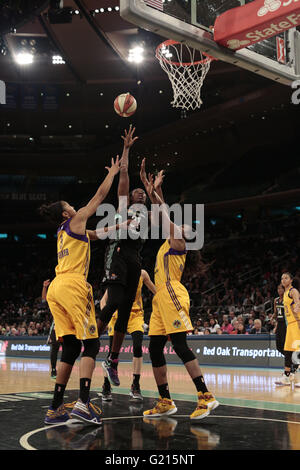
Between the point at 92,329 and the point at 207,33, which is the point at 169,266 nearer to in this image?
the point at 92,329

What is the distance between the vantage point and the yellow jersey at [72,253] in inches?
211

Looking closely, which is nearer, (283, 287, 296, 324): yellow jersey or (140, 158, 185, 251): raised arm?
(140, 158, 185, 251): raised arm

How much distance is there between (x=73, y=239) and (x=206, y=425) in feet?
7.35

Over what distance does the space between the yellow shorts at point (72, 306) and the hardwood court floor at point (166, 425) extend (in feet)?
2.98

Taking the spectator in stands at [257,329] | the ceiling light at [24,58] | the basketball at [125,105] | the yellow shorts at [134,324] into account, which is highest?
the ceiling light at [24,58]

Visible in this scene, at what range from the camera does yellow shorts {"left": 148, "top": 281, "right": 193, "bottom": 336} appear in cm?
550

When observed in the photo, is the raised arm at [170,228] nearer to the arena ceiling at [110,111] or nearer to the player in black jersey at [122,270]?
the player in black jersey at [122,270]

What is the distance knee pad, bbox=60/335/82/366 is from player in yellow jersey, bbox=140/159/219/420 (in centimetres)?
91

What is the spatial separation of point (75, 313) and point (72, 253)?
2.06ft

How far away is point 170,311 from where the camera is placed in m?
5.54

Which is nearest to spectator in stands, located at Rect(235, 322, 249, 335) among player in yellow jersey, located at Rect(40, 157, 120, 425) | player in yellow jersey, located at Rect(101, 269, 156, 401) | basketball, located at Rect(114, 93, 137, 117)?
player in yellow jersey, located at Rect(101, 269, 156, 401)

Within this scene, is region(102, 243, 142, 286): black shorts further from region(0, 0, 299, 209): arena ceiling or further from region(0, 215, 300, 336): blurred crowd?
region(0, 0, 299, 209): arena ceiling

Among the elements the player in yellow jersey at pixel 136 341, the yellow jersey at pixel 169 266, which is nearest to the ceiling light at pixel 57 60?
the player in yellow jersey at pixel 136 341

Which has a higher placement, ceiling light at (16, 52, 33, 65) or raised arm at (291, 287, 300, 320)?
ceiling light at (16, 52, 33, 65)
